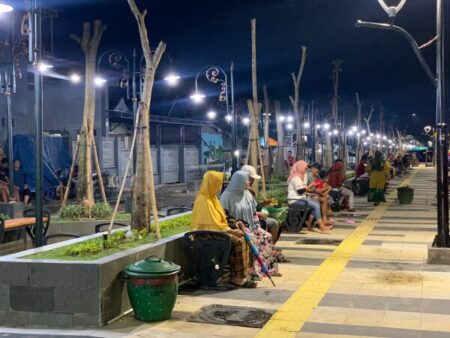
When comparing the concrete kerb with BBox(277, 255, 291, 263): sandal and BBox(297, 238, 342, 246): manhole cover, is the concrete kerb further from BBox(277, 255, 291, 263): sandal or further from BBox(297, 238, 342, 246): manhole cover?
BBox(297, 238, 342, 246): manhole cover

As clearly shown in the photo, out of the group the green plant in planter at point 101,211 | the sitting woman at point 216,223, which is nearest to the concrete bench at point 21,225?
the green plant in planter at point 101,211

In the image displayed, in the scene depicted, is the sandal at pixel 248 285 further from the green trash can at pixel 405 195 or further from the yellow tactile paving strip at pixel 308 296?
the green trash can at pixel 405 195

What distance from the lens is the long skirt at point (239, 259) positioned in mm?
7359

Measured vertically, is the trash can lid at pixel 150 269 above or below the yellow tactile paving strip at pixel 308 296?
above

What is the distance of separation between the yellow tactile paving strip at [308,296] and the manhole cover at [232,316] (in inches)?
4.9

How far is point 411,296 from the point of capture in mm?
7078

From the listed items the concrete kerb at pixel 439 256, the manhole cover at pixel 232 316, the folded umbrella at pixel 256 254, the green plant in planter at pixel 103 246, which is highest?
the green plant in planter at pixel 103 246

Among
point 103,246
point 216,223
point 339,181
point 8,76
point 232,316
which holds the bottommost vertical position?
point 232,316

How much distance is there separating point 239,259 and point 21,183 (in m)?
14.8

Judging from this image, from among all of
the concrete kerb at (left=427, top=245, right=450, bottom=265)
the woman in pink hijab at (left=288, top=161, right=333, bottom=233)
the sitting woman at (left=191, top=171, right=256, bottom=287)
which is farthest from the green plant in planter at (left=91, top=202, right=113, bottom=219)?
the concrete kerb at (left=427, top=245, right=450, bottom=265)

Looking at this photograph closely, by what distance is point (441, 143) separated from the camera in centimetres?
917

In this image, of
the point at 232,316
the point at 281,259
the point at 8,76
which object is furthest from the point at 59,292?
the point at 8,76

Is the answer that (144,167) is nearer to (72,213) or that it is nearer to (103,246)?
(103,246)

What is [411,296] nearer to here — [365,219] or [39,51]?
[39,51]
